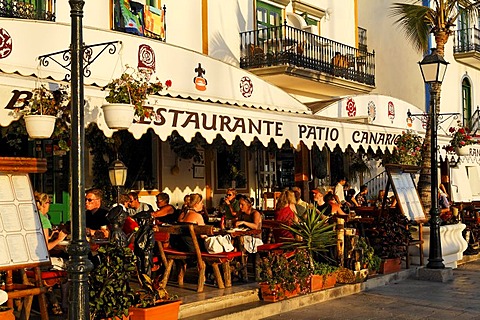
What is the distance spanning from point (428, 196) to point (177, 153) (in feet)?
18.3

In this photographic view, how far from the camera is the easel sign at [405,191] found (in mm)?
12898

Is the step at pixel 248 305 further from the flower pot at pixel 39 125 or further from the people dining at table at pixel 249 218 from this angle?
→ the flower pot at pixel 39 125

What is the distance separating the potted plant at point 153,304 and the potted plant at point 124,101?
178cm

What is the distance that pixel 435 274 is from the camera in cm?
1195

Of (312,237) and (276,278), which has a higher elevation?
(312,237)

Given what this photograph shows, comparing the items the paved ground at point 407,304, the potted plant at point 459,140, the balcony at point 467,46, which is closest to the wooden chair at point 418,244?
the paved ground at point 407,304

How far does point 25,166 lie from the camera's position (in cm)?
685

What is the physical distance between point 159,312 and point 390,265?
19.2ft

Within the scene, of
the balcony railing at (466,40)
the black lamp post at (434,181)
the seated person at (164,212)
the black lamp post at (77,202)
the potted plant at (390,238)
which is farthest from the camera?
the balcony railing at (466,40)

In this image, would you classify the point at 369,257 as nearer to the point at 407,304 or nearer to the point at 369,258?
the point at 369,258

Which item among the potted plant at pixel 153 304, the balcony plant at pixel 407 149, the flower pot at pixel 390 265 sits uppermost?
the balcony plant at pixel 407 149

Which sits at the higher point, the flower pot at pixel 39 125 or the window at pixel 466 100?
the window at pixel 466 100

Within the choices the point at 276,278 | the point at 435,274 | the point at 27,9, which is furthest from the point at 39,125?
the point at 435,274

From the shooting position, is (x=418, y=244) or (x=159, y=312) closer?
(x=159, y=312)
